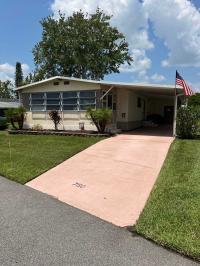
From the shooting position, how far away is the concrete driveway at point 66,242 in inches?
158

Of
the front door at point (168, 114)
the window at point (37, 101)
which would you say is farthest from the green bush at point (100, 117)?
the front door at point (168, 114)

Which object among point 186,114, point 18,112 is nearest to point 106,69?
point 18,112

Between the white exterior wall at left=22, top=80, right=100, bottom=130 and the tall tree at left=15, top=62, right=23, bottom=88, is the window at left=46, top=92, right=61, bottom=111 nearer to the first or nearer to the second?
the white exterior wall at left=22, top=80, right=100, bottom=130

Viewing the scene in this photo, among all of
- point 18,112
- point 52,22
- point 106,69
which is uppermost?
point 52,22

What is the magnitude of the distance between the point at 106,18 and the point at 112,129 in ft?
89.2

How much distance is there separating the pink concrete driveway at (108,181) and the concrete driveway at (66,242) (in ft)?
1.60

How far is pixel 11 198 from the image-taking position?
263 inches

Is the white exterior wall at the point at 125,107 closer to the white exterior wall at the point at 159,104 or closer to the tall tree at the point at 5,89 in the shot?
the white exterior wall at the point at 159,104

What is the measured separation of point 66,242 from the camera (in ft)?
14.9

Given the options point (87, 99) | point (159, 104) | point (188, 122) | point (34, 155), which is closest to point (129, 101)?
point (87, 99)

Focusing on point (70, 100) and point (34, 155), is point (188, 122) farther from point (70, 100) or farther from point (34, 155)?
point (34, 155)

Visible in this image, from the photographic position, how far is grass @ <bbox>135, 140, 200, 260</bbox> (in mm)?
4492

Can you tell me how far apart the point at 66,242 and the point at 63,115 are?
1527 cm

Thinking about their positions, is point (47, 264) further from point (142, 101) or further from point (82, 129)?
point (142, 101)
